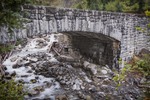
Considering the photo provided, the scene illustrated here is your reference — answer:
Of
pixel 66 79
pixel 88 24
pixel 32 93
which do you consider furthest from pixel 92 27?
pixel 32 93

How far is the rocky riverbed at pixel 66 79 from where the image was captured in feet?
31.8

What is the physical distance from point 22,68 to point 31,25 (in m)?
6.42

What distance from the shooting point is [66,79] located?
11133 millimetres

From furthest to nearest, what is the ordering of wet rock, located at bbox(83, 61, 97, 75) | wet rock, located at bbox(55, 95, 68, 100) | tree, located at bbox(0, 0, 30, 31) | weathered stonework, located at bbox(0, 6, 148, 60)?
wet rock, located at bbox(83, 61, 97, 75), wet rock, located at bbox(55, 95, 68, 100), weathered stonework, located at bbox(0, 6, 148, 60), tree, located at bbox(0, 0, 30, 31)

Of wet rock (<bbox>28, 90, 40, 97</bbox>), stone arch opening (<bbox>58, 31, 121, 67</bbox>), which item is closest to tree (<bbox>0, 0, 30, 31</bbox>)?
wet rock (<bbox>28, 90, 40, 97</bbox>)

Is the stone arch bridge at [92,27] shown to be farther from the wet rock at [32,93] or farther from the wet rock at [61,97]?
the wet rock at [32,93]

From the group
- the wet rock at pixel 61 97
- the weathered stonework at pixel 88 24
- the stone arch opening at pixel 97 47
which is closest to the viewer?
the weathered stonework at pixel 88 24

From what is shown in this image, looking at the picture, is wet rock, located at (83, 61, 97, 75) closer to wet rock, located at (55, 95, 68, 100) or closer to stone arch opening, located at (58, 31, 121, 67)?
stone arch opening, located at (58, 31, 121, 67)

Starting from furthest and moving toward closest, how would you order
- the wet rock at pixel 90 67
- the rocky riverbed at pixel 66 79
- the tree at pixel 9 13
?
1. the wet rock at pixel 90 67
2. the rocky riverbed at pixel 66 79
3. the tree at pixel 9 13

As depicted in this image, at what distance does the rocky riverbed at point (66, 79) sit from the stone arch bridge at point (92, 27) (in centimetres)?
129

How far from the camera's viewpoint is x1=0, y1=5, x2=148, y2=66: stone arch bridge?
7382mm

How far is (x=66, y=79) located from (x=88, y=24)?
139 inches

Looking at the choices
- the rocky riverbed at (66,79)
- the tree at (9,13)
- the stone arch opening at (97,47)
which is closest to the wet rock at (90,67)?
the rocky riverbed at (66,79)

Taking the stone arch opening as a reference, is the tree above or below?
above
